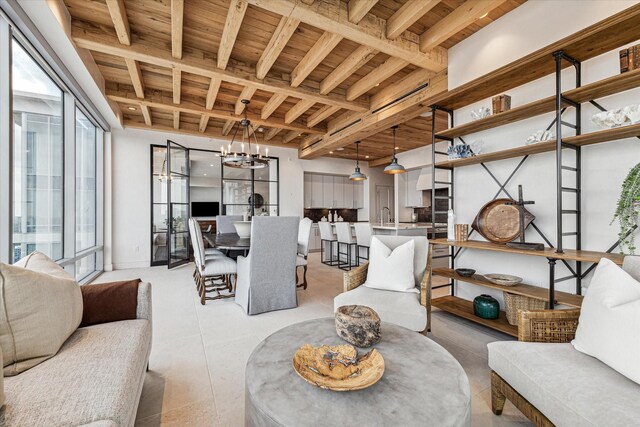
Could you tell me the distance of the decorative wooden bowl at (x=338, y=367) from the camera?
97 centimetres

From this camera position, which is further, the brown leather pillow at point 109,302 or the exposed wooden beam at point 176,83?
the exposed wooden beam at point 176,83

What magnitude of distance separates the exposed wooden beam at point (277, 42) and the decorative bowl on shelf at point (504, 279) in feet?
9.46

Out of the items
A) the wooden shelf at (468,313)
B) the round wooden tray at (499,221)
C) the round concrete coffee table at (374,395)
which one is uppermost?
the round wooden tray at (499,221)

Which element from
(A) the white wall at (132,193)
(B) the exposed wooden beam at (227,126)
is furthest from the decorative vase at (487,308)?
(A) the white wall at (132,193)

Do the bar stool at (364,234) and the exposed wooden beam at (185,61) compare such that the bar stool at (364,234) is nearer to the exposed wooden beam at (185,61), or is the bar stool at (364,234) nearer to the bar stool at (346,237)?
the bar stool at (346,237)

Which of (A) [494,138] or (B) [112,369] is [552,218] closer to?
(A) [494,138]

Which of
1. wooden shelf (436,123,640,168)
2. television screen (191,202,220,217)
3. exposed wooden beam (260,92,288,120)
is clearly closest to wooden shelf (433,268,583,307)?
wooden shelf (436,123,640,168)

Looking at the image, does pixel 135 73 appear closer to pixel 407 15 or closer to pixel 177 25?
pixel 177 25

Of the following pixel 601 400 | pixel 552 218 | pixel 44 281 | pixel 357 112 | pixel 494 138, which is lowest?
pixel 601 400

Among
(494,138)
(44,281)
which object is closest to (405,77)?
(494,138)

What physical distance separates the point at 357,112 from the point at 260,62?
6.44ft

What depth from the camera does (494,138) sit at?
2.81 meters

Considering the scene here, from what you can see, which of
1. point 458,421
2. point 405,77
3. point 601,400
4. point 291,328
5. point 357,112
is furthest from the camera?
point 357,112

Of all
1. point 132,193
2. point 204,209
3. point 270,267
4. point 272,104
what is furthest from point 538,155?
point 132,193
